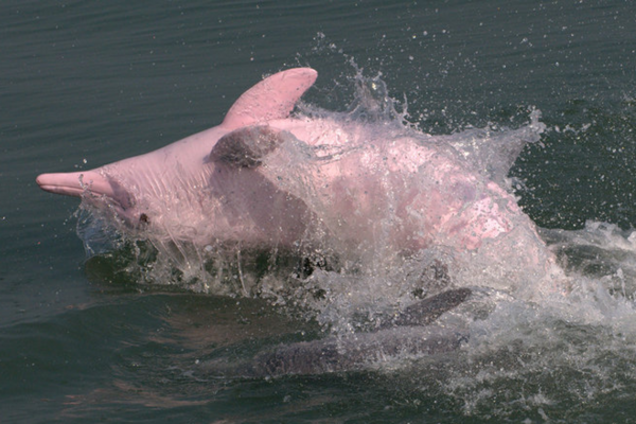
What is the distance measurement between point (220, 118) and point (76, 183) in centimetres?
419

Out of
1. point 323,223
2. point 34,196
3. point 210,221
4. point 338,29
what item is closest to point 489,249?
point 323,223

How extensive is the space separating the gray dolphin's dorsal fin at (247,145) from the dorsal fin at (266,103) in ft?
1.09

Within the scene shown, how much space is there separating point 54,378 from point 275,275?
2000 millimetres

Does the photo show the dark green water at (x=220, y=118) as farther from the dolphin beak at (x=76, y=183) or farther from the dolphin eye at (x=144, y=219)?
the dolphin beak at (x=76, y=183)

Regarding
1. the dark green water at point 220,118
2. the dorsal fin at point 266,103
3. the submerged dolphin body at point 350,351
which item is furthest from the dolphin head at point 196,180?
the submerged dolphin body at point 350,351

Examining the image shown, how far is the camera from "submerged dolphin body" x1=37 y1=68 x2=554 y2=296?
6.05 metres

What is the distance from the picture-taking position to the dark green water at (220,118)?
185 inches

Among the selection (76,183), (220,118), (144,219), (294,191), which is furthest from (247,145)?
(220,118)

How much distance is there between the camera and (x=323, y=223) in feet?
20.7

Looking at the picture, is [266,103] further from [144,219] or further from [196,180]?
[144,219]

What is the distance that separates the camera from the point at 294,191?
20.4 ft

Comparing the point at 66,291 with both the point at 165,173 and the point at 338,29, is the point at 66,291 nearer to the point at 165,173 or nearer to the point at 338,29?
the point at 165,173

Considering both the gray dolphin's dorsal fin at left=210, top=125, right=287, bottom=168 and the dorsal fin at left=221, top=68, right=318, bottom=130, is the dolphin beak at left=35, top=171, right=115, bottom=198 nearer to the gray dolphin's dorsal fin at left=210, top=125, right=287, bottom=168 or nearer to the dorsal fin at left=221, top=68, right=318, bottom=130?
the gray dolphin's dorsal fin at left=210, top=125, right=287, bottom=168

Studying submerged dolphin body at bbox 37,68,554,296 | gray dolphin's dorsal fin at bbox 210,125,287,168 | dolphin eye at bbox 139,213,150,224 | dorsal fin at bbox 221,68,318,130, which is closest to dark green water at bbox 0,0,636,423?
dolphin eye at bbox 139,213,150,224
